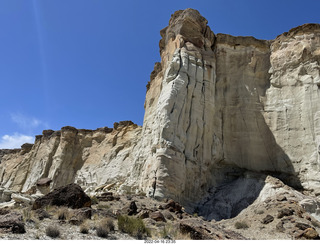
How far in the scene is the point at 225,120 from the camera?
74.4ft

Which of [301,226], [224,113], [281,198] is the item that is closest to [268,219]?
[301,226]

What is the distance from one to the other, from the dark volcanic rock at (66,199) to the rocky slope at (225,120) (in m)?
6.01

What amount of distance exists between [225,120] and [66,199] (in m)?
15.1

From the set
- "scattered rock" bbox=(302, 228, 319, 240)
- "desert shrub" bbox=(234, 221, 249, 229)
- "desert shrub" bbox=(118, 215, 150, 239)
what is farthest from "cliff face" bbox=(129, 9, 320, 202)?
"desert shrub" bbox=(118, 215, 150, 239)

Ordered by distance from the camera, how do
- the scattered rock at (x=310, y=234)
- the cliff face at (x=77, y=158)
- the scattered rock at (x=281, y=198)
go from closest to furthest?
the scattered rock at (x=310, y=234) → the scattered rock at (x=281, y=198) → the cliff face at (x=77, y=158)

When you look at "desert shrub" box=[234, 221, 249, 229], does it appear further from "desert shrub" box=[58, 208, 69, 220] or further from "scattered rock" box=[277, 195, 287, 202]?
"desert shrub" box=[58, 208, 69, 220]

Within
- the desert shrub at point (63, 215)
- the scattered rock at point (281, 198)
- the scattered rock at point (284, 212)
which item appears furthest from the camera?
the scattered rock at point (281, 198)

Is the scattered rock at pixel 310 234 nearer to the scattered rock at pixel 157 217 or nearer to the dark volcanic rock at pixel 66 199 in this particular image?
the scattered rock at pixel 157 217

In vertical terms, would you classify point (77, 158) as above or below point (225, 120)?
below

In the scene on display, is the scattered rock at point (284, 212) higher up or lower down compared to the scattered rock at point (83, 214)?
higher up

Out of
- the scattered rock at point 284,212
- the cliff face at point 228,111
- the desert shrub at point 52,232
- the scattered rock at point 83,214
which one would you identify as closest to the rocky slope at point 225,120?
the cliff face at point 228,111

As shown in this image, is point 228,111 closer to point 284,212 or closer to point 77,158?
point 284,212

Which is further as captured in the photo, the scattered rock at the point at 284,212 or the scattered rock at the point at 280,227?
the scattered rock at the point at 284,212

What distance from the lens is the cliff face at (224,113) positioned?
18.5 meters
